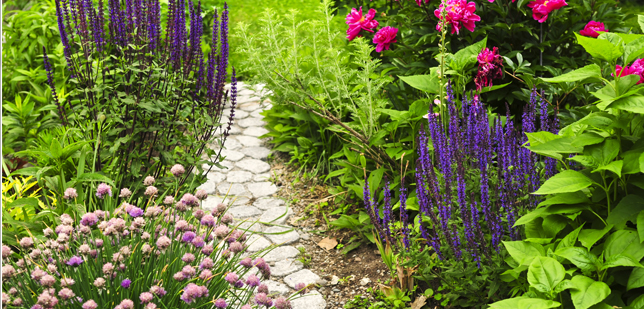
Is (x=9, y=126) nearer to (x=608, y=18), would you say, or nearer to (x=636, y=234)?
(x=636, y=234)

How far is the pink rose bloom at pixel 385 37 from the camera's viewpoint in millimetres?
3281

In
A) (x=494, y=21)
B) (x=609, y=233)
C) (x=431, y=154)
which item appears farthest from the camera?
(x=494, y=21)

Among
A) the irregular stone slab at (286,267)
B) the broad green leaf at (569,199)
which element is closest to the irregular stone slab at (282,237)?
the irregular stone slab at (286,267)

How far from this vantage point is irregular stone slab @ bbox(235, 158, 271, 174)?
433 centimetres

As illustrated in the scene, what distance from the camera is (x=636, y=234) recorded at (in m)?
1.68

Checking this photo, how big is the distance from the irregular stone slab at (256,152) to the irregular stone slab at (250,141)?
0.07m

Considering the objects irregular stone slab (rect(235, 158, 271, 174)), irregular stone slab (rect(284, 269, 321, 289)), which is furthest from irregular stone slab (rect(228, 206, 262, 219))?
irregular stone slab (rect(284, 269, 321, 289))

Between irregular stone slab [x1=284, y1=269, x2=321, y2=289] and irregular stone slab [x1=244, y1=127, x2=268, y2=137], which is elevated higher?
irregular stone slab [x1=244, y1=127, x2=268, y2=137]

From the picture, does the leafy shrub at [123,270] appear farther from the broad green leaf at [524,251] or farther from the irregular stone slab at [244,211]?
the irregular stone slab at [244,211]

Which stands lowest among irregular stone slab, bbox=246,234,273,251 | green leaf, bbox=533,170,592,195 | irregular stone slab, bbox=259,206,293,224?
irregular stone slab, bbox=246,234,273,251

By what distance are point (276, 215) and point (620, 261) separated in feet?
8.14

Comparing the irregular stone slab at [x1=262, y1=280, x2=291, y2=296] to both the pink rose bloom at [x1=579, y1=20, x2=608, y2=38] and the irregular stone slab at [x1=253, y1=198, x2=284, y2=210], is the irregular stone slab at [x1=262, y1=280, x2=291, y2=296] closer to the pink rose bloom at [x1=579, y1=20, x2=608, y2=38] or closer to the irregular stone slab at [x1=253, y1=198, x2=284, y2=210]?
the irregular stone slab at [x1=253, y1=198, x2=284, y2=210]

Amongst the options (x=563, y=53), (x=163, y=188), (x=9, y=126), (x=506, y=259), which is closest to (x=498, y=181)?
(x=506, y=259)

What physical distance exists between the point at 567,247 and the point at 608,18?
6.99ft
